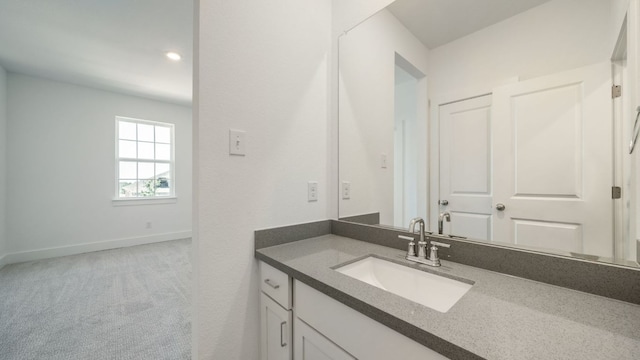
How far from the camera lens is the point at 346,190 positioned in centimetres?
153

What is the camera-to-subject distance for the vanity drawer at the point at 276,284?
0.98 metres

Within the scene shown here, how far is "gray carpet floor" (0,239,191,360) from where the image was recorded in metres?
1.63

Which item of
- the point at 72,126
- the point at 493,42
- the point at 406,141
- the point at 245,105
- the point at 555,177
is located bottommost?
the point at 555,177

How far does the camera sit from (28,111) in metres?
3.33

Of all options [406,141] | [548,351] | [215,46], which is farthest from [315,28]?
[548,351]

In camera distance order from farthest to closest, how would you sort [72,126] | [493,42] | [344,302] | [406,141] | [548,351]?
[72,126] → [406,141] → [493,42] → [344,302] → [548,351]

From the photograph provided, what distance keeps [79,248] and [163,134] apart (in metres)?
2.19

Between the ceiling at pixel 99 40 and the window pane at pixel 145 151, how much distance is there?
1.02m

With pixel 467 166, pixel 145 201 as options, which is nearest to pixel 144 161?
pixel 145 201

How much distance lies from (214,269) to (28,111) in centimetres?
441

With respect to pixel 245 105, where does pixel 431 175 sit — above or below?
below

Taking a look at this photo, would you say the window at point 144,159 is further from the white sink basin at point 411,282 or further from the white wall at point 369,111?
the white sink basin at point 411,282

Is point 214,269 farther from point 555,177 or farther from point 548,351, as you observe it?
point 555,177

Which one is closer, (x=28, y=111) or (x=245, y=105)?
(x=245, y=105)
